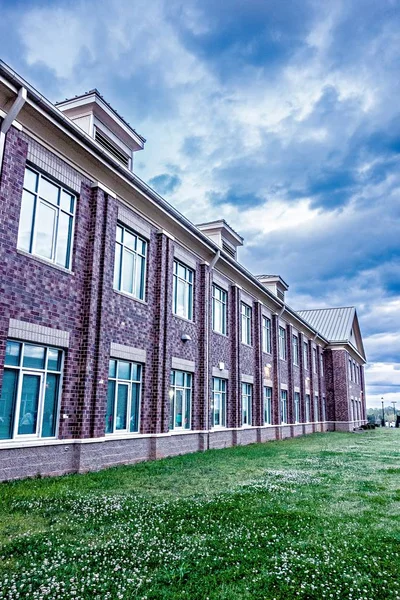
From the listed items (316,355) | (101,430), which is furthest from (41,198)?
(316,355)

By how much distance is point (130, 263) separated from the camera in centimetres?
1369

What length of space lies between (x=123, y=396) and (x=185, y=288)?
18.2ft

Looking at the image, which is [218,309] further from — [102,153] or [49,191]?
[49,191]

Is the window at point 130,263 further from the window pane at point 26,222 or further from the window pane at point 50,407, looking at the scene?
the window pane at point 50,407

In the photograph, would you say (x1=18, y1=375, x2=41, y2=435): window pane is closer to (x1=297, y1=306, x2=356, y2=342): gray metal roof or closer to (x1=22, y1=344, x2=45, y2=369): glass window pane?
(x1=22, y1=344, x2=45, y2=369): glass window pane

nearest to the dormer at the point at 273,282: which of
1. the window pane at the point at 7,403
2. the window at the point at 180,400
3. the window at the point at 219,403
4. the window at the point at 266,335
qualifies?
the window at the point at 266,335

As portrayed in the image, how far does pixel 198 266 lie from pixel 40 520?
41.8 feet

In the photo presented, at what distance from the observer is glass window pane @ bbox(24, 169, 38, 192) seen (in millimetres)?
10086

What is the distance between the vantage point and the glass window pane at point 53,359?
10281 mm

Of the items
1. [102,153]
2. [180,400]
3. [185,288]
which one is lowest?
[180,400]

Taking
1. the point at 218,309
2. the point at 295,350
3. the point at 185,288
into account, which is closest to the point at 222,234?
the point at 218,309

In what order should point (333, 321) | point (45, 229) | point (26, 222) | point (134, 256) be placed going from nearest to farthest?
1. point (26, 222)
2. point (45, 229)
3. point (134, 256)
4. point (333, 321)

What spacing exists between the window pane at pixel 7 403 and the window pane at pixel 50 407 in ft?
3.07

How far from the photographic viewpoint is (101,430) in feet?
36.8
